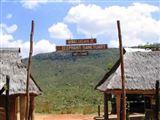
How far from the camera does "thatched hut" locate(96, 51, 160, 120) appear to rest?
22359 millimetres

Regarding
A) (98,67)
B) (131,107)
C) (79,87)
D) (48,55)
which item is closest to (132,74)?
(131,107)

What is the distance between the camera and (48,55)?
10225 cm

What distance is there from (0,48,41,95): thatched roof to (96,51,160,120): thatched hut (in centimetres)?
359

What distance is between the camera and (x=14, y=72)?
73.5 ft

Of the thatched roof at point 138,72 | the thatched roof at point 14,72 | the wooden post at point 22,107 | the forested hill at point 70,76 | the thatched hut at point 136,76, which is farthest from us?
the forested hill at point 70,76

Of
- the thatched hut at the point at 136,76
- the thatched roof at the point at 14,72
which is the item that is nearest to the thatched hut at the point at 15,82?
the thatched roof at the point at 14,72

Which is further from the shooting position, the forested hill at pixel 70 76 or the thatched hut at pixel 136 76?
the forested hill at pixel 70 76

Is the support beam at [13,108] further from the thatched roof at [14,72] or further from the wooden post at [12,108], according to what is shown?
the thatched roof at [14,72]

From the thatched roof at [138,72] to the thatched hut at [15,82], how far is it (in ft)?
12.0

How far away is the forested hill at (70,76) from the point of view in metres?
55.8

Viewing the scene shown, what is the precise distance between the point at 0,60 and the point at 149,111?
301 inches

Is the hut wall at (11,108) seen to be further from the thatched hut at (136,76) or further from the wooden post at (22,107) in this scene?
the thatched hut at (136,76)

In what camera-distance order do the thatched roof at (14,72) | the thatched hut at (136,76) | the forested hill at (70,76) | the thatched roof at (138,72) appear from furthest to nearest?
the forested hill at (70,76) → the thatched roof at (138,72) → the thatched hut at (136,76) → the thatched roof at (14,72)

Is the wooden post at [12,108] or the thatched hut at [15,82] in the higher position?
the thatched hut at [15,82]
